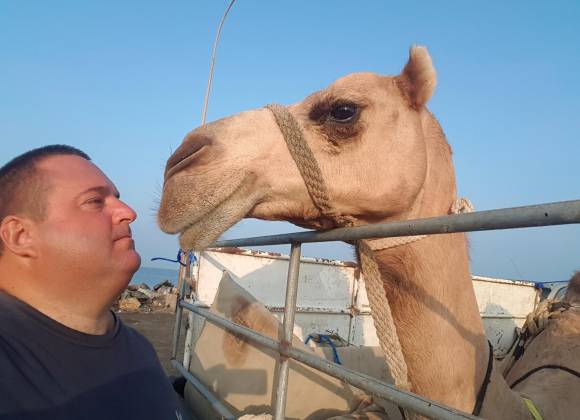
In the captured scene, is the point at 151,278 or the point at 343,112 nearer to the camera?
the point at 343,112

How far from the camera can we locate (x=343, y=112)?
1.63 metres

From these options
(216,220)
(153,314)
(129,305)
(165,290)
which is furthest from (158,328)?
(216,220)

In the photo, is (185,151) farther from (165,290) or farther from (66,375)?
(165,290)

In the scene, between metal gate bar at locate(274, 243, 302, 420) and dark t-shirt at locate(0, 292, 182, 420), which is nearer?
dark t-shirt at locate(0, 292, 182, 420)

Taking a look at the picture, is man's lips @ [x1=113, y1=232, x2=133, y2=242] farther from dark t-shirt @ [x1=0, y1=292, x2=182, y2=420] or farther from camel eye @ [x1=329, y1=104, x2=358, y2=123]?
camel eye @ [x1=329, y1=104, x2=358, y2=123]

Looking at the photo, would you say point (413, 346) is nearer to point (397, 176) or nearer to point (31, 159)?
point (397, 176)

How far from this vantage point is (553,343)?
2.70 meters

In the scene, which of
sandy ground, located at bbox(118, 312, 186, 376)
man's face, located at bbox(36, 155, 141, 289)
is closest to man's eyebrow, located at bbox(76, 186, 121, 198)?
man's face, located at bbox(36, 155, 141, 289)

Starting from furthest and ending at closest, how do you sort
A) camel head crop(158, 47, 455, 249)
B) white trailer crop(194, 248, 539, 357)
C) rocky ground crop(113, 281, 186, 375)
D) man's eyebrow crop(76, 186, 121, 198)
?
rocky ground crop(113, 281, 186, 375) < white trailer crop(194, 248, 539, 357) < camel head crop(158, 47, 455, 249) < man's eyebrow crop(76, 186, 121, 198)

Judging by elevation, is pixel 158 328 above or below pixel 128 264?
below

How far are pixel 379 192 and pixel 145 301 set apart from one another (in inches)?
477

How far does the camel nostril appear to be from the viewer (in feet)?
5.08

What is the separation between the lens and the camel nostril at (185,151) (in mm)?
1547

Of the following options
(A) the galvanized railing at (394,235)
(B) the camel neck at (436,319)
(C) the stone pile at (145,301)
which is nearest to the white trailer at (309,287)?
(A) the galvanized railing at (394,235)
